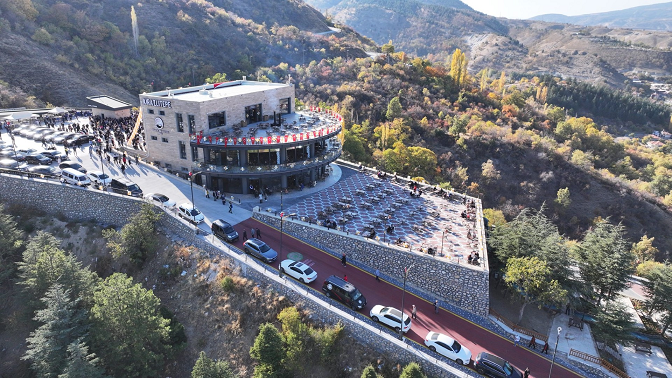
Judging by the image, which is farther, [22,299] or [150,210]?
[150,210]

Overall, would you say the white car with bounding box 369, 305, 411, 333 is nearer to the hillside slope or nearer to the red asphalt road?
the red asphalt road

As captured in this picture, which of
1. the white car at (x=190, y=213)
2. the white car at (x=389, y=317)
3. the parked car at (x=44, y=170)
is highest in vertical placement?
the parked car at (x=44, y=170)

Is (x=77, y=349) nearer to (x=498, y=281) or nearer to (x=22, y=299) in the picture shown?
(x=22, y=299)

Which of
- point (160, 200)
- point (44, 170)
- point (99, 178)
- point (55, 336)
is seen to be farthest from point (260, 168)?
point (44, 170)

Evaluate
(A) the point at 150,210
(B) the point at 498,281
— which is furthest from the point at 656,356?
(A) the point at 150,210

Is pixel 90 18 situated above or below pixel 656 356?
above

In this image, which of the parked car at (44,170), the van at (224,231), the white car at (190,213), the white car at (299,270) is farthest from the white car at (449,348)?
the parked car at (44,170)

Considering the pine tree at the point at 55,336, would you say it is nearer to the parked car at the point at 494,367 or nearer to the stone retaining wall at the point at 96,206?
the stone retaining wall at the point at 96,206
